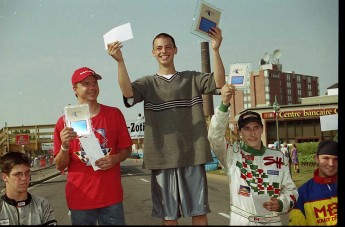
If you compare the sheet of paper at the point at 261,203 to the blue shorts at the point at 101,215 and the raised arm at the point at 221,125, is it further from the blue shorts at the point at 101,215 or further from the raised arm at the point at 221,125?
the blue shorts at the point at 101,215

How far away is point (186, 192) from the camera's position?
3.50m

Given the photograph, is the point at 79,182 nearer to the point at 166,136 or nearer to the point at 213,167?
the point at 166,136

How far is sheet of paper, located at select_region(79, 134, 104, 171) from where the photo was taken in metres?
2.97

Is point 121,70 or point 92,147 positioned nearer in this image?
point 92,147

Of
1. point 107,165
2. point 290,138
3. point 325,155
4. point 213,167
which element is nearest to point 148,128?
point 107,165

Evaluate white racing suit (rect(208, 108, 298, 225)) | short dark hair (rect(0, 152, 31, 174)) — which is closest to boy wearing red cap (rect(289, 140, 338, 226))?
white racing suit (rect(208, 108, 298, 225))

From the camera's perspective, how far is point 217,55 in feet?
11.2

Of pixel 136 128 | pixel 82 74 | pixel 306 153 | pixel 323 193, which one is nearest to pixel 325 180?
pixel 323 193

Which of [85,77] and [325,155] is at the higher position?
[85,77]

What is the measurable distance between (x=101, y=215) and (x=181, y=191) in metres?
0.73

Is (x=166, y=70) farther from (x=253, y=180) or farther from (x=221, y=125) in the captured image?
(x=253, y=180)

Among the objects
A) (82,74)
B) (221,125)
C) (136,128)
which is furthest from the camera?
(136,128)

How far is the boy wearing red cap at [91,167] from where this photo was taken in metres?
3.40
